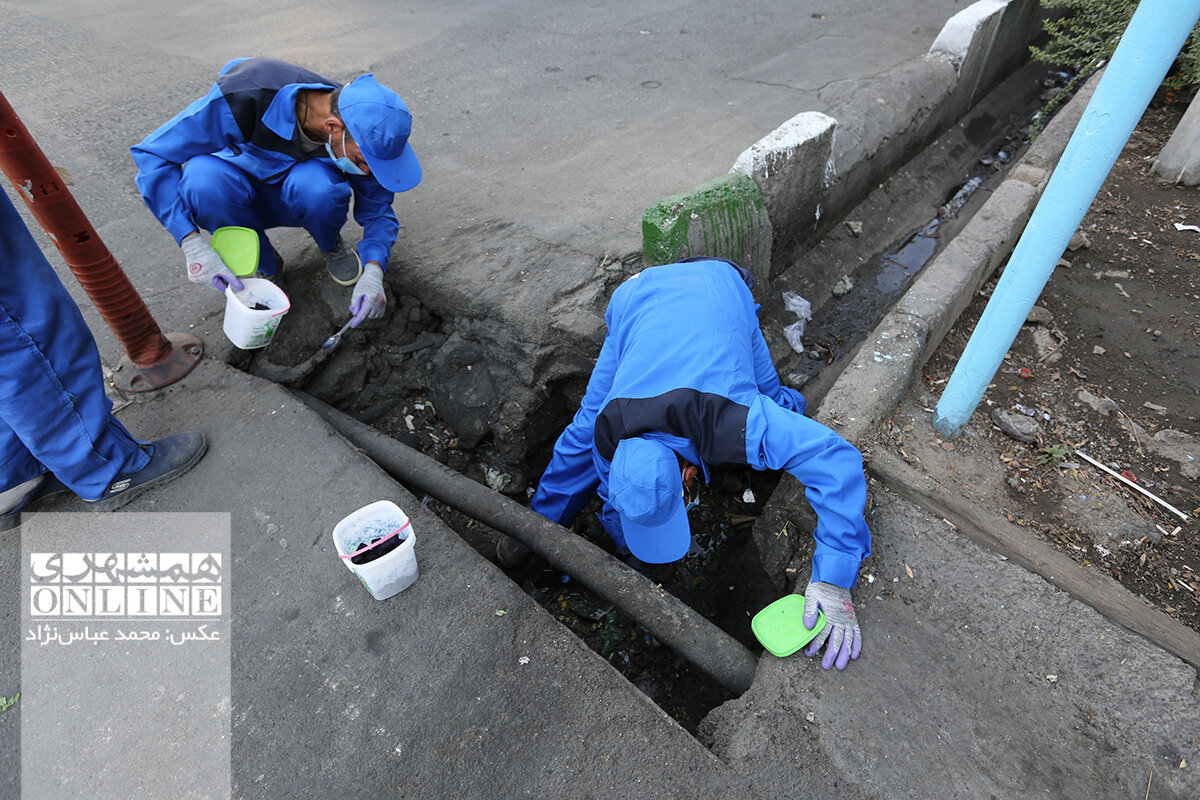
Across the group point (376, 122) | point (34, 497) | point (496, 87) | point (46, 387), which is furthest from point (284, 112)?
point (496, 87)

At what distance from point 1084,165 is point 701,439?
1334 millimetres

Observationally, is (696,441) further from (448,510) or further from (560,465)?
(448,510)

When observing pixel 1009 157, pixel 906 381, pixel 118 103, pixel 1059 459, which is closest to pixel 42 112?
pixel 118 103

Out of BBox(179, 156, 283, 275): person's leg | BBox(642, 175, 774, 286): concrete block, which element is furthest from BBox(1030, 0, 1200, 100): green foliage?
BBox(179, 156, 283, 275): person's leg

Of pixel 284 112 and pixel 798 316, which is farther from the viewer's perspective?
pixel 798 316

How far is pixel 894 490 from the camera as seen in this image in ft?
7.50

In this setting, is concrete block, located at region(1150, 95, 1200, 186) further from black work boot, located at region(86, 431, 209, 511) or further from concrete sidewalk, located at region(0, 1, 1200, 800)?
black work boot, located at region(86, 431, 209, 511)

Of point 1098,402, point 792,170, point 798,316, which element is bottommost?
point 798,316

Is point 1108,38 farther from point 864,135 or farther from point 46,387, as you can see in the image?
point 46,387

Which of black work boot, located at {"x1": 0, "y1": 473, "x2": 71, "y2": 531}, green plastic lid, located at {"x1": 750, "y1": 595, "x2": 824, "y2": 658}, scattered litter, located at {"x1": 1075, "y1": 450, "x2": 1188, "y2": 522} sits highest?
black work boot, located at {"x1": 0, "y1": 473, "x2": 71, "y2": 531}

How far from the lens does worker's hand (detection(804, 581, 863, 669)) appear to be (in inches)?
73.2

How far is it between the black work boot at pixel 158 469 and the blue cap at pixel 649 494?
164cm

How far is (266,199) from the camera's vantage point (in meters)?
2.86

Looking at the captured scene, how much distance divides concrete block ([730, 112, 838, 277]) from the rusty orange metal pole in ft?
9.09
